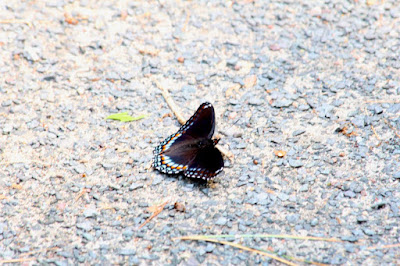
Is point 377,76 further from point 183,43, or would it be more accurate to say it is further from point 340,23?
point 183,43

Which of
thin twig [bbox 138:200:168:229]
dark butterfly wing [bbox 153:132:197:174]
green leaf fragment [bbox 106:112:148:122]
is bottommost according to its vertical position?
thin twig [bbox 138:200:168:229]

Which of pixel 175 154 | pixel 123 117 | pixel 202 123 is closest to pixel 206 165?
pixel 175 154

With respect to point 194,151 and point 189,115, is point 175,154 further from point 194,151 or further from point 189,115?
point 189,115

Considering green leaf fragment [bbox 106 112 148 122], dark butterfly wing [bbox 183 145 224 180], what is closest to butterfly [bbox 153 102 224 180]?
dark butterfly wing [bbox 183 145 224 180]

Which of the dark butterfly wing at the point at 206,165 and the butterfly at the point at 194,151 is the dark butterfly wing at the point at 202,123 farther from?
the dark butterfly wing at the point at 206,165

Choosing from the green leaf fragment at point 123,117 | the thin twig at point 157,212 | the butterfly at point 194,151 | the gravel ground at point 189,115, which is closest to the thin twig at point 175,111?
the gravel ground at point 189,115

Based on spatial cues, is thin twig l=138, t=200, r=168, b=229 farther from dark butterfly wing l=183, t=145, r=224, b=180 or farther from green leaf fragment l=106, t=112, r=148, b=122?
green leaf fragment l=106, t=112, r=148, b=122

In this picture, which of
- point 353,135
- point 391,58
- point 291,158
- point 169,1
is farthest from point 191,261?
point 169,1
